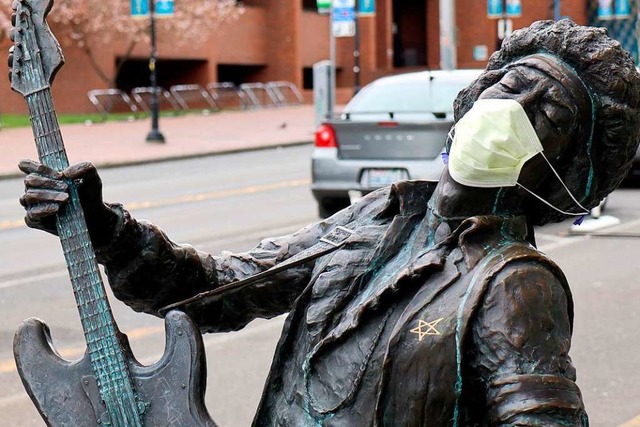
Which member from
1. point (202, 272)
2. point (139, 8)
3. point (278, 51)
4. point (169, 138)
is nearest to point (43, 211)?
point (202, 272)

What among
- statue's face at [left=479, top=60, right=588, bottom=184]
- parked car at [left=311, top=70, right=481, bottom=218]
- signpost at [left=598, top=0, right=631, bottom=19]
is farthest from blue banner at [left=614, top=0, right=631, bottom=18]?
statue's face at [left=479, top=60, right=588, bottom=184]

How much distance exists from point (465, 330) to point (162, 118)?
33.3 meters

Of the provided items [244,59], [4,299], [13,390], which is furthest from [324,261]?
[244,59]

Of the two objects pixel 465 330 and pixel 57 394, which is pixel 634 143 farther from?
pixel 57 394

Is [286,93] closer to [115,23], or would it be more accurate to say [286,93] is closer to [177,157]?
[115,23]

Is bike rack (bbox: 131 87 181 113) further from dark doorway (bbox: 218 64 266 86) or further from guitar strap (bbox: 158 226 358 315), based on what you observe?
guitar strap (bbox: 158 226 358 315)

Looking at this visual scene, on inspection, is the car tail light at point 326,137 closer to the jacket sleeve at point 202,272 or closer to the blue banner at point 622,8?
the jacket sleeve at point 202,272

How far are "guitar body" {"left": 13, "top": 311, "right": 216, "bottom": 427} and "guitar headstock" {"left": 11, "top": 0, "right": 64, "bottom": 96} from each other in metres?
0.52

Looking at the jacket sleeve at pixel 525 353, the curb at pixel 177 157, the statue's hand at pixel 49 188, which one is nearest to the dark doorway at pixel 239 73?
the curb at pixel 177 157

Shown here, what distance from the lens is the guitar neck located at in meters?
2.02

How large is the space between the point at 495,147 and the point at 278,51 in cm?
4408

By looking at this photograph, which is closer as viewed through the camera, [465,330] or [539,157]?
[465,330]

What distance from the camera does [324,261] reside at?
81.8 inches

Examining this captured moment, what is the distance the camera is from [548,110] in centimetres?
185
